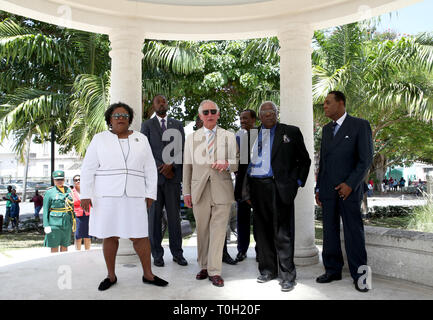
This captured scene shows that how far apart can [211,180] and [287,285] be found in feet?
4.90

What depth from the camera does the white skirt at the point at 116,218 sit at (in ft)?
14.3

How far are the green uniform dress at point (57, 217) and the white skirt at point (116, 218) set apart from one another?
12.5ft

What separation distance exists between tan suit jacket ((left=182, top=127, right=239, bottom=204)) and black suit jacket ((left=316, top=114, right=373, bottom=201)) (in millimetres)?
1118

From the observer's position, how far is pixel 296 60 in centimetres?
592

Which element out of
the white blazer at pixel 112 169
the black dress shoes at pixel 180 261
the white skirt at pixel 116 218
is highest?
the white blazer at pixel 112 169

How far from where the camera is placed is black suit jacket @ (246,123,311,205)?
15.4 feet

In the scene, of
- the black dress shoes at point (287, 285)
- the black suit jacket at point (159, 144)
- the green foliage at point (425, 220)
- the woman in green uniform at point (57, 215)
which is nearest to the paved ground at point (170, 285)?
the black dress shoes at point (287, 285)

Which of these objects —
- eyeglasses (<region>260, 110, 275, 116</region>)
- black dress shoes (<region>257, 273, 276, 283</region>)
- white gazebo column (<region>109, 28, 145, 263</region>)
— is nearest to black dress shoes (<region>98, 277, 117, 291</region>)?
white gazebo column (<region>109, 28, 145, 263</region>)

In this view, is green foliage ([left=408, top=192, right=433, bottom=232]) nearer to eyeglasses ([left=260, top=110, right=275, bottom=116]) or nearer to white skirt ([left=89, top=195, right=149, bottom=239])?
eyeglasses ([left=260, top=110, right=275, bottom=116])

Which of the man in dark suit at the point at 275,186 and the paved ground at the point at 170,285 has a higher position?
the man in dark suit at the point at 275,186

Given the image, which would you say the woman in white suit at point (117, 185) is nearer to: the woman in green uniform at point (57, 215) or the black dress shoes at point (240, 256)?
the black dress shoes at point (240, 256)

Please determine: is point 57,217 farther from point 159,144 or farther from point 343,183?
point 343,183

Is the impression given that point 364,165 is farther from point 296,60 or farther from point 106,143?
point 106,143

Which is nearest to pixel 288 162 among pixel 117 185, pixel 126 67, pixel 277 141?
pixel 277 141
